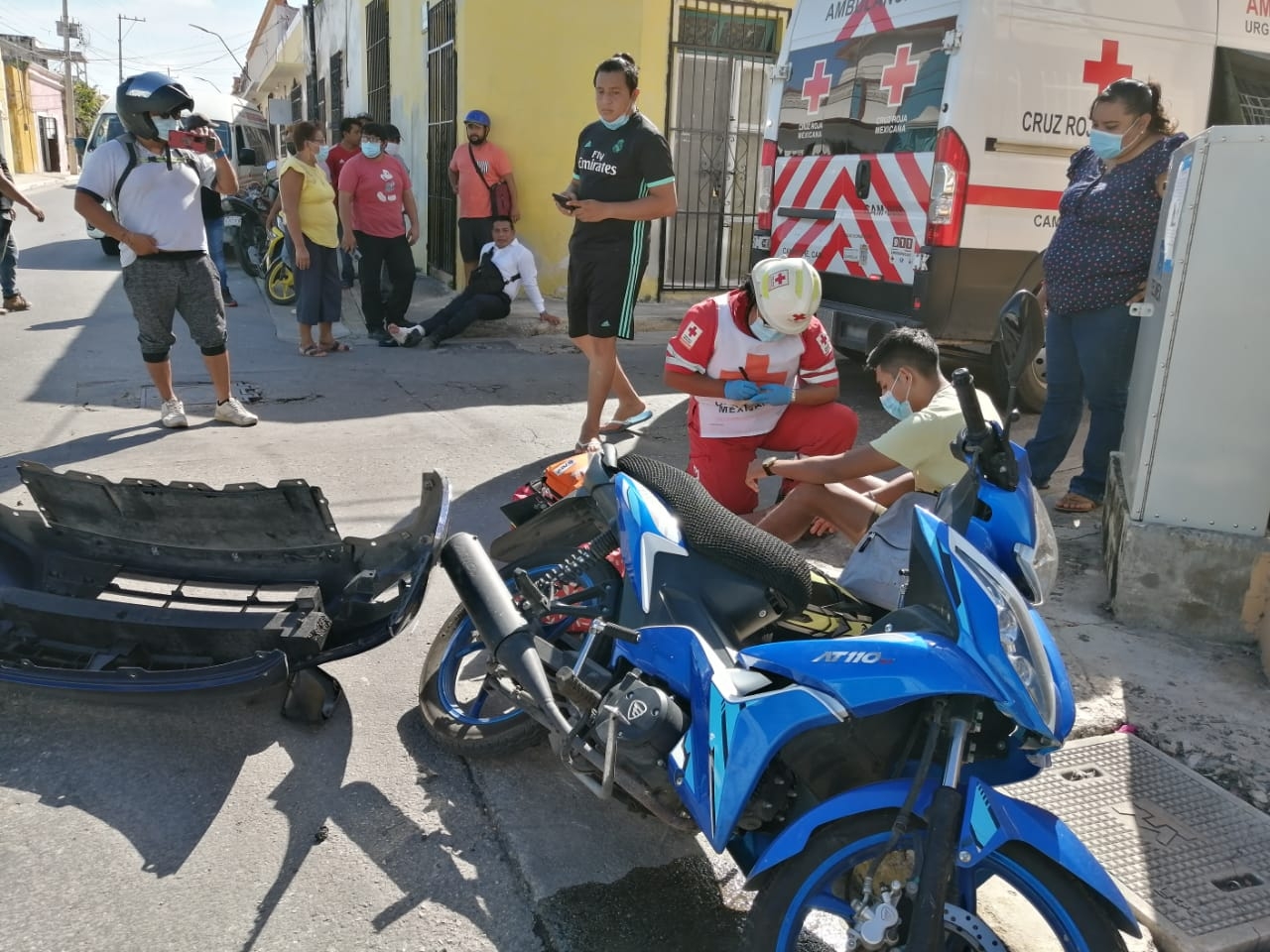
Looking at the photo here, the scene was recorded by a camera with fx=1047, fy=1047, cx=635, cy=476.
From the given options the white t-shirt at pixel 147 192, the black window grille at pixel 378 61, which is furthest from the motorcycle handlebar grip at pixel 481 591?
the black window grille at pixel 378 61

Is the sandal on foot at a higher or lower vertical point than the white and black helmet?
lower

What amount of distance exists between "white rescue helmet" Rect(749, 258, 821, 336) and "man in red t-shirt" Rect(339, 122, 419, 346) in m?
5.61

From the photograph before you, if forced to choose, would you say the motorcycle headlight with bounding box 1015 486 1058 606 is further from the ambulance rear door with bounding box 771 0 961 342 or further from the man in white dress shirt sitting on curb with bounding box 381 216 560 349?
the man in white dress shirt sitting on curb with bounding box 381 216 560 349

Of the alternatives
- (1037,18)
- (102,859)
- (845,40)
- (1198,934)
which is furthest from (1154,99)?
(102,859)

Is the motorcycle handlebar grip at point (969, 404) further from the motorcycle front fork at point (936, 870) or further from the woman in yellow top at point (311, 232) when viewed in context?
the woman in yellow top at point (311, 232)

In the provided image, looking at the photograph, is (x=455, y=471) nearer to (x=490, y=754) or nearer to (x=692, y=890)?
(x=490, y=754)

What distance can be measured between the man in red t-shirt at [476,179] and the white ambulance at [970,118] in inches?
144

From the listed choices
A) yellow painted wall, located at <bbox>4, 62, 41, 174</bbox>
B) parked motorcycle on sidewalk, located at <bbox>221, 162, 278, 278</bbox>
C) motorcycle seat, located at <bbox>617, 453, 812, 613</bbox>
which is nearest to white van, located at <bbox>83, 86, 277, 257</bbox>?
parked motorcycle on sidewalk, located at <bbox>221, 162, 278, 278</bbox>

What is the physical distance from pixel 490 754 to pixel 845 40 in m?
5.46

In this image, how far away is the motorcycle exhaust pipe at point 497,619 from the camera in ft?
7.78

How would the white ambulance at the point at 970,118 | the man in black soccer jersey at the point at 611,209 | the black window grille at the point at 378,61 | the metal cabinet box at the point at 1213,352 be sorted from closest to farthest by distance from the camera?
the metal cabinet box at the point at 1213,352 → the man in black soccer jersey at the point at 611,209 → the white ambulance at the point at 970,118 → the black window grille at the point at 378,61

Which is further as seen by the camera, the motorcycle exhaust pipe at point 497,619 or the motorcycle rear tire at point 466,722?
the motorcycle rear tire at point 466,722

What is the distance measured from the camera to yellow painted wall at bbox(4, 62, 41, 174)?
157 feet

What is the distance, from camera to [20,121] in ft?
164
